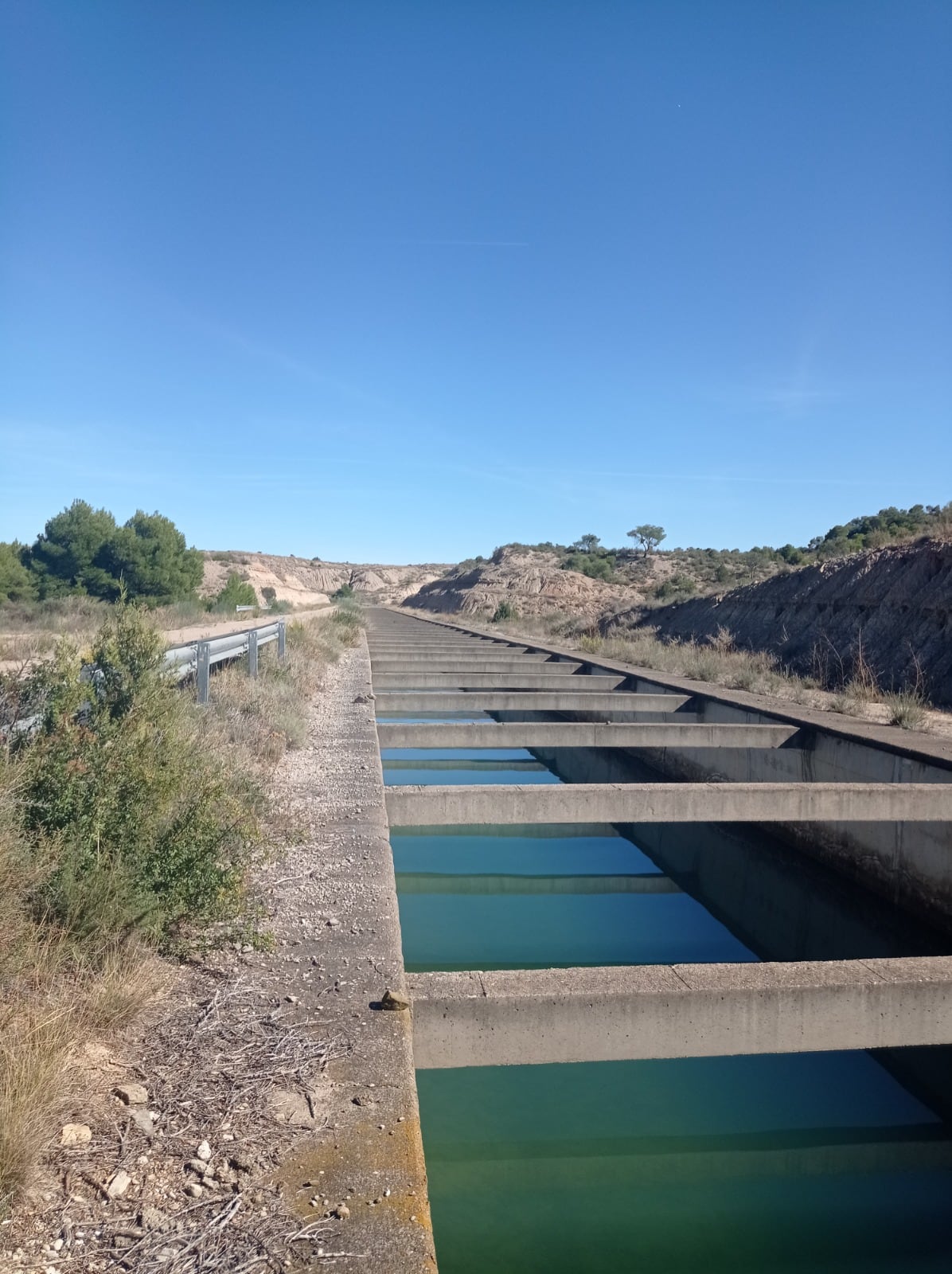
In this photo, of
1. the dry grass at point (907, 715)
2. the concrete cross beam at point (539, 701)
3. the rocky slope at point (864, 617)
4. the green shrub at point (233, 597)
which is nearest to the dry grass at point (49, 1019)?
the dry grass at point (907, 715)

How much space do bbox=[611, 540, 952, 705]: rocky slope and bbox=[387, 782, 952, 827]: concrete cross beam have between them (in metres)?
8.34

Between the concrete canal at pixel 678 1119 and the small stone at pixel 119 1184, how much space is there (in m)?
2.10

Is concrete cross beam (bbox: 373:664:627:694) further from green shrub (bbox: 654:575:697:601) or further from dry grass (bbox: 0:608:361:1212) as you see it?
green shrub (bbox: 654:575:697:601)

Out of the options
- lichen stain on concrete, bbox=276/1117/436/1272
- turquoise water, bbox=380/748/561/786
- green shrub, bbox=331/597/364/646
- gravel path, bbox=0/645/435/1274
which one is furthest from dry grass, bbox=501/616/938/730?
lichen stain on concrete, bbox=276/1117/436/1272

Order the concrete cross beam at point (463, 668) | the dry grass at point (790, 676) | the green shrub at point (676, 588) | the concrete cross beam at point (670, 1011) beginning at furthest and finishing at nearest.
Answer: the green shrub at point (676, 588), the concrete cross beam at point (463, 668), the dry grass at point (790, 676), the concrete cross beam at point (670, 1011)

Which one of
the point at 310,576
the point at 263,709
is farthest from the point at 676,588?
the point at 310,576

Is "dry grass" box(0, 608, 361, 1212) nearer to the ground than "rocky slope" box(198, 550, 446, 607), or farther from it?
nearer to the ground

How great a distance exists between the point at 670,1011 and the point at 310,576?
403 ft

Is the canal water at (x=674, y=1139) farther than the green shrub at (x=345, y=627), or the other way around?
the green shrub at (x=345, y=627)

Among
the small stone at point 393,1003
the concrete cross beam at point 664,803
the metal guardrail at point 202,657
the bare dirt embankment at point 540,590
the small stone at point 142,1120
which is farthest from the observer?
the bare dirt embankment at point 540,590

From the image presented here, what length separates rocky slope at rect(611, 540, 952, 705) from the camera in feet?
56.6

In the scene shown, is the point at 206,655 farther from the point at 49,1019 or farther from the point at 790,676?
the point at 790,676

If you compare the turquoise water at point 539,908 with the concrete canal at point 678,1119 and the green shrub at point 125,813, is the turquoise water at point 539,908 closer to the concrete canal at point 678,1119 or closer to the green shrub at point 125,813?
the concrete canal at point 678,1119

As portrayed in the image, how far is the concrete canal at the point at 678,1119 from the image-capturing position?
473cm
